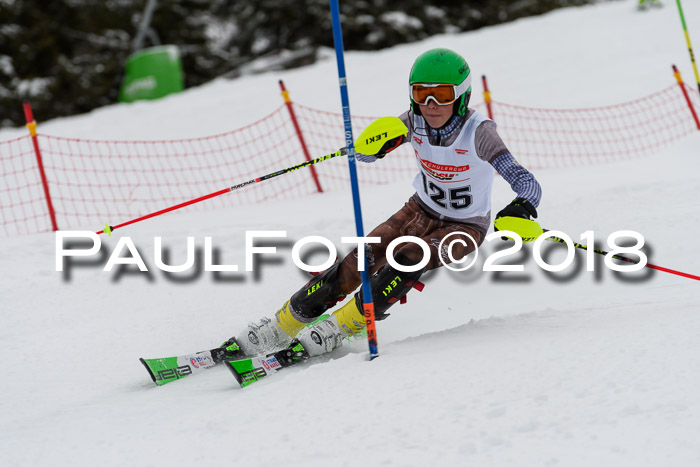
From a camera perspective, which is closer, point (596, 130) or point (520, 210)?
point (520, 210)

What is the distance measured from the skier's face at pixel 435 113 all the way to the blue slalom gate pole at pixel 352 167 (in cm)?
53

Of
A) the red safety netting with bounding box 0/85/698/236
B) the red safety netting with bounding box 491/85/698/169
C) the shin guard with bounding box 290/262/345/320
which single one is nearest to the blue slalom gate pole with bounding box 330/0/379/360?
the shin guard with bounding box 290/262/345/320

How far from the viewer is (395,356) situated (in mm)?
3137

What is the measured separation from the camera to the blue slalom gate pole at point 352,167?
10.1ft

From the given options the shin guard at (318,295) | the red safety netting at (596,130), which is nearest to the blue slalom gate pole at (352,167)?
the shin guard at (318,295)

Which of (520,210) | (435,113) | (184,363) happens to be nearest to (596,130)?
(435,113)

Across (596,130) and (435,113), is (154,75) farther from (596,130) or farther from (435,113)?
(435,113)

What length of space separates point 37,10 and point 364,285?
17917 mm

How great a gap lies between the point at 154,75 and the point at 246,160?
18.8ft

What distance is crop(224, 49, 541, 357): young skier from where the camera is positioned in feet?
11.4

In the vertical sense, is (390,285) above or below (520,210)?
below

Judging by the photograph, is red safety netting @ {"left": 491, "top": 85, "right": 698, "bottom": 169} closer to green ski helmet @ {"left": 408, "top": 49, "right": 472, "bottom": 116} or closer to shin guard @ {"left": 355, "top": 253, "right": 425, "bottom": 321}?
green ski helmet @ {"left": 408, "top": 49, "right": 472, "bottom": 116}

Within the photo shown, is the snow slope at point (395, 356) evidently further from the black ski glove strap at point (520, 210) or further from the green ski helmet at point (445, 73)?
the green ski helmet at point (445, 73)

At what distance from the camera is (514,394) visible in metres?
2.46
